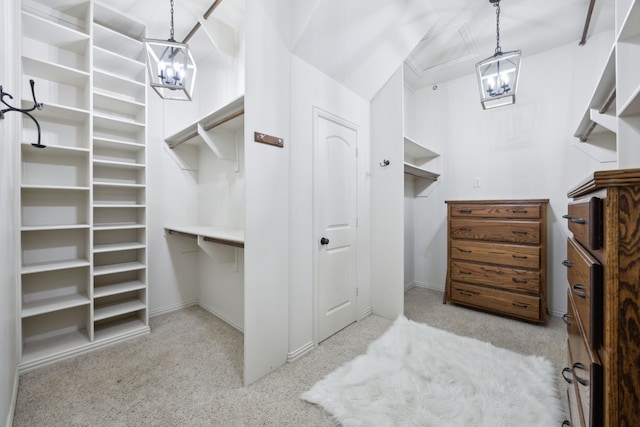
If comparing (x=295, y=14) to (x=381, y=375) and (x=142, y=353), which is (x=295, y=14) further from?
(x=142, y=353)

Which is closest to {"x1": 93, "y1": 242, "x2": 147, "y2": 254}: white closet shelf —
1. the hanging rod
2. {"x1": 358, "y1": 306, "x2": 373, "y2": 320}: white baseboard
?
{"x1": 358, "y1": 306, "x2": 373, "y2": 320}: white baseboard

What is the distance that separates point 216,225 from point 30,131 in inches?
62.4

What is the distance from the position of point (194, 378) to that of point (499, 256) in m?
2.94

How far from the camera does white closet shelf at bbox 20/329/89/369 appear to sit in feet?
6.10

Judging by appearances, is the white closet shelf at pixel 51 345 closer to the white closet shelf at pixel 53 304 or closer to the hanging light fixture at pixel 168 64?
the white closet shelf at pixel 53 304

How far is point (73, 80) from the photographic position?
2143mm

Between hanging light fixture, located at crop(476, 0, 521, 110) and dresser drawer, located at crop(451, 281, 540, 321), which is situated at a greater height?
hanging light fixture, located at crop(476, 0, 521, 110)

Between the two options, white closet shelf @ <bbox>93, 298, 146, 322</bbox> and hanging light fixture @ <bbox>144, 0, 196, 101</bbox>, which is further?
white closet shelf @ <bbox>93, 298, 146, 322</bbox>

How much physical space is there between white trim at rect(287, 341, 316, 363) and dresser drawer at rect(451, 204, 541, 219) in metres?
Answer: 2.11

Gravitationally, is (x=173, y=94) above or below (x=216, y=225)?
above

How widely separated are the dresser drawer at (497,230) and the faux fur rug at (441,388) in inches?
43.6

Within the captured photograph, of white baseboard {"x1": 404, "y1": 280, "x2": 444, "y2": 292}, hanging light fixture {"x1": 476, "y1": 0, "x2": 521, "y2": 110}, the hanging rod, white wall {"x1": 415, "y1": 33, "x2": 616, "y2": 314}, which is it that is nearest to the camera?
hanging light fixture {"x1": 476, "y1": 0, "x2": 521, "y2": 110}

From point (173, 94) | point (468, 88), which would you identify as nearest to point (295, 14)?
point (173, 94)

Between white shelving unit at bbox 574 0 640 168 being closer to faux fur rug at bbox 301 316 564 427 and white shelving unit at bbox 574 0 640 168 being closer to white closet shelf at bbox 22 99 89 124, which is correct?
faux fur rug at bbox 301 316 564 427
